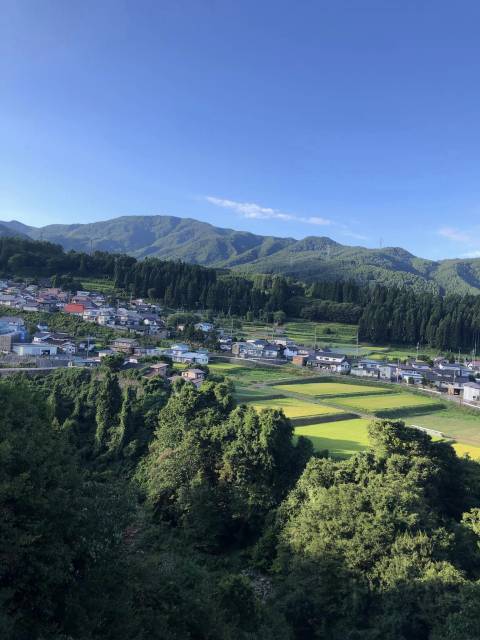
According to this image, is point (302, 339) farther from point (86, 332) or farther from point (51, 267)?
point (51, 267)

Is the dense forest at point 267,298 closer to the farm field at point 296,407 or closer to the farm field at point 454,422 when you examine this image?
the farm field at point 454,422

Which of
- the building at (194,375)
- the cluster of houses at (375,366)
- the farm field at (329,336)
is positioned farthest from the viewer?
the farm field at (329,336)

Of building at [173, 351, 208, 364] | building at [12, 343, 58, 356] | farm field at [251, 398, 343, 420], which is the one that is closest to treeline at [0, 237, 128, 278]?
building at [12, 343, 58, 356]

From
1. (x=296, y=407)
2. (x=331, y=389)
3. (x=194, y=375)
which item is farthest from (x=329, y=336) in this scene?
(x=296, y=407)

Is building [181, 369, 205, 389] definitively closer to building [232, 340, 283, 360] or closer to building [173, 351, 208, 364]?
building [173, 351, 208, 364]

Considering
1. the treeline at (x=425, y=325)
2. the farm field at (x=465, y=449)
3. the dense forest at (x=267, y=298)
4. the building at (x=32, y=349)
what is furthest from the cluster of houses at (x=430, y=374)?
the building at (x=32, y=349)

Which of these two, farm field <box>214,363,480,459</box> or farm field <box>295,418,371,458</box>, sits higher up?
farm field <box>214,363,480,459</box>
